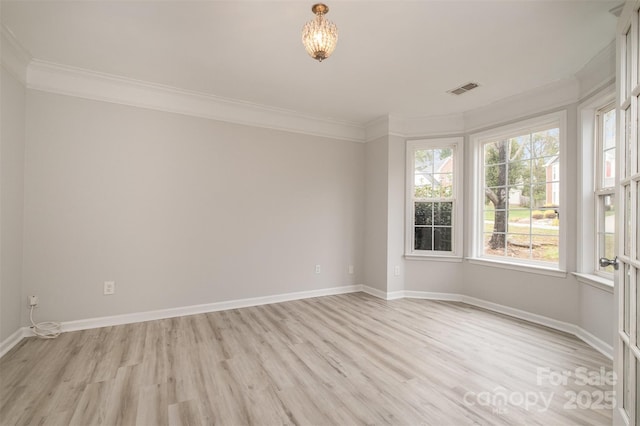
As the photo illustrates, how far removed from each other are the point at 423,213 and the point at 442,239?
0.48 meters

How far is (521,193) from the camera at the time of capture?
3.73 m

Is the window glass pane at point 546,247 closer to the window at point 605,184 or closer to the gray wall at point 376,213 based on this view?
the window at point 605,184

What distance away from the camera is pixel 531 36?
8.09 feet

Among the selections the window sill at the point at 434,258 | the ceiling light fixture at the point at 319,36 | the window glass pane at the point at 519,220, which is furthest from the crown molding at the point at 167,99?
the window glass pane at the point at 519,220

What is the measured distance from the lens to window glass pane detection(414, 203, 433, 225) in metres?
4.55

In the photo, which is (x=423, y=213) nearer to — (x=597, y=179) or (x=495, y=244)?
(x=495, y=244)

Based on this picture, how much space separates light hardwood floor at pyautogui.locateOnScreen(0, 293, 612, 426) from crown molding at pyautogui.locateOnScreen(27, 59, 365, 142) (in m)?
2.50

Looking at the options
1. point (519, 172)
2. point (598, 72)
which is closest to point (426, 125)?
point (519, 172)

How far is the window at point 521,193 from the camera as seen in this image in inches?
134

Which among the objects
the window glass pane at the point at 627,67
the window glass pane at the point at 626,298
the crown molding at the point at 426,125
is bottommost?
the window glass pane at the point at 626,298

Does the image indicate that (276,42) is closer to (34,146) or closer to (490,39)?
(490,39)

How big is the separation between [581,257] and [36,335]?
5.53 meters

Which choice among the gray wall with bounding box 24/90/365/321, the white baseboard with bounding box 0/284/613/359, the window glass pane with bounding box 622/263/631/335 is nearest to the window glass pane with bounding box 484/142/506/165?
the white baseboard with bounding box 0/284/613/359

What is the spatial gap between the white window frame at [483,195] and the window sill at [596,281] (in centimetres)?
19
